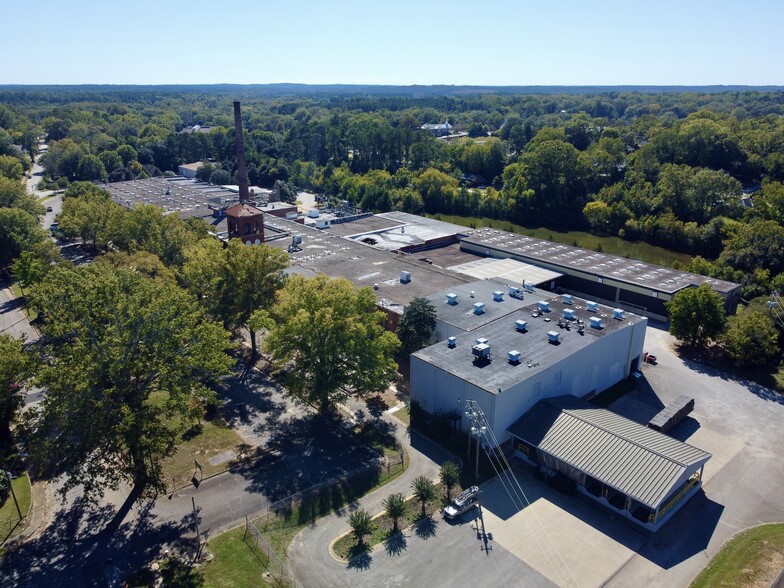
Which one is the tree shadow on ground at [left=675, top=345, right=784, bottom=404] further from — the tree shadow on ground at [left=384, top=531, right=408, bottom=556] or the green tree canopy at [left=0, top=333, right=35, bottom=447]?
the green tree canopy at [left=0, top=333, right=35, bottom=447]

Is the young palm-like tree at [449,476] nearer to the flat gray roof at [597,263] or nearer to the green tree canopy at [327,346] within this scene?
the green tree canopy at [327,346]

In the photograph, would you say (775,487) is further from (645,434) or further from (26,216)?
(26,216)

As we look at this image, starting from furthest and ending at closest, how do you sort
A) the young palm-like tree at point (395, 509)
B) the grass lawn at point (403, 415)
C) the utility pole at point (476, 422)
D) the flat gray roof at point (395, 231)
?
the flat gray roof at point (395, 231) < the grass lawn at point (403, 415) < the utility pole at point (476, 422) < the young palm-like tree at point (395, 509)

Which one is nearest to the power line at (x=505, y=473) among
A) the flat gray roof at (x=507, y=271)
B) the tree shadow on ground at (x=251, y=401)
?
the tree shadow on ground at (x=251, y=401)

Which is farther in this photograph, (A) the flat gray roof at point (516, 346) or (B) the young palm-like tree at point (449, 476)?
(A) the flat gray roof at point (516, 346)

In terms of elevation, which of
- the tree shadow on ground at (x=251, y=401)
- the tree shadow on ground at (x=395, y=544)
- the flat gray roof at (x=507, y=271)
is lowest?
the tree shadow on ground at (x=251, y=401)

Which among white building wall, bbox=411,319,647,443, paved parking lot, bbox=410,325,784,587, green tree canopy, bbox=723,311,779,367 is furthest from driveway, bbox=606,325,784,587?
white building wall, bbox=411,319,647,443
